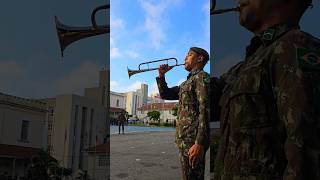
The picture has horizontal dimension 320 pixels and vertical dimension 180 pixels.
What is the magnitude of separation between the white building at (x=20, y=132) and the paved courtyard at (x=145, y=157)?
33cm

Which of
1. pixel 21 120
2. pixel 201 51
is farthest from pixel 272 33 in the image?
pixel 21 120

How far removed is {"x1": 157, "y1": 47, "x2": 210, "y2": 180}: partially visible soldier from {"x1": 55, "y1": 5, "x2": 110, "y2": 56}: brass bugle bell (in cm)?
47

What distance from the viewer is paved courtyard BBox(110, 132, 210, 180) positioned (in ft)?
5.11

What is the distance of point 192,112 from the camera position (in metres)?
1.55

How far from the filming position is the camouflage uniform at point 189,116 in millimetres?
1515

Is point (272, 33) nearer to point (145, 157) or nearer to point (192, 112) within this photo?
point (192, 112)

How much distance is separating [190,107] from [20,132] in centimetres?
67

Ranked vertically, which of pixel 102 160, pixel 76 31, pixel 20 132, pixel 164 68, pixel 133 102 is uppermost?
pixel 76 31

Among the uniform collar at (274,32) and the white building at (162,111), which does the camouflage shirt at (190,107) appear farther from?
the uniform collar at (274,32)

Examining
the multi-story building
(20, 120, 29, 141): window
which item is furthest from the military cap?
(20, 120, 29, 141): window

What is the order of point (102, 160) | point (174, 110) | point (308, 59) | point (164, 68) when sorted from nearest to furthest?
1. point (308, 59)
2. point (164, 68)
3. point (174, 110)
4. point (102, 160)

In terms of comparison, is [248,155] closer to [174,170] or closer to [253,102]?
[253,102]

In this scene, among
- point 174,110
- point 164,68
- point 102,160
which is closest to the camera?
point 164,68

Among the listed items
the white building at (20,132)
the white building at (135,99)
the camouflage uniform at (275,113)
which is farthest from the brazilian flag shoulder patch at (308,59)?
the white building at (20,132)
